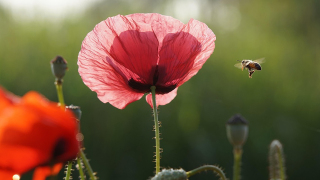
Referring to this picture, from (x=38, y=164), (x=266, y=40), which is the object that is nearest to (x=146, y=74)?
(x=38, y=164)

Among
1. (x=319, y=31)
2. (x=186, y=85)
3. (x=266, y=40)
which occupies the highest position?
(x=319, y=31)

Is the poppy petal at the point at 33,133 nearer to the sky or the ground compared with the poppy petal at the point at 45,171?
nearer to the sky

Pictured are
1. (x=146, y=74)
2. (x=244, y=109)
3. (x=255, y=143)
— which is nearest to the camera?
(x=146, y=74)

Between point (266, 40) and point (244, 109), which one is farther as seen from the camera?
point (266, 40)

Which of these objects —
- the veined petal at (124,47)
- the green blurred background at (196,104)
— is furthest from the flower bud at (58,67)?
the green blurred background at (196,104)

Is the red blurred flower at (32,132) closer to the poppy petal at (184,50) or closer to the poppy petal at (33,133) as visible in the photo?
the poppy petal at (33,133)

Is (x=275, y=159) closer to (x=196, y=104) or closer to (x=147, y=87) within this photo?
(x=147, y=87)

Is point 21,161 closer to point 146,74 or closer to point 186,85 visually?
point 146,74

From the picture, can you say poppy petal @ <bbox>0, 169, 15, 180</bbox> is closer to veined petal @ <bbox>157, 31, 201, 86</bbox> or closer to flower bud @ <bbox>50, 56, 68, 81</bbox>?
flower bud @ <bbox>50, 56, 68, 81</bbox>
